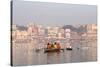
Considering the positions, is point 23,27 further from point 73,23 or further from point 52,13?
point 73,23

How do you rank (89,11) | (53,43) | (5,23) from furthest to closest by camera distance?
(89,11), (53,43), (5,23)

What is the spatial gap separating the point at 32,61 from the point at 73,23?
64 centimetres

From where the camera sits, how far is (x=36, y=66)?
2150 millimetres

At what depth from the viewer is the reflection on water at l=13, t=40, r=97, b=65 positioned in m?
2.08

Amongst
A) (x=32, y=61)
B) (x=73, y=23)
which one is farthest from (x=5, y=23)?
(x=73, y=23)

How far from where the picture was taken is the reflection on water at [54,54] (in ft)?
6.83

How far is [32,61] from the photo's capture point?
2117 millimetres

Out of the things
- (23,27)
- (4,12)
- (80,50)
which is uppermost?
(4,12)

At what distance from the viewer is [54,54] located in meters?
2.18

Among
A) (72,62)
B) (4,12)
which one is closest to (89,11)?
(72,62)

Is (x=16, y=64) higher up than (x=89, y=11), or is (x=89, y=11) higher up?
(x=89, y=11)

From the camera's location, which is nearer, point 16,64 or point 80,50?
point 16,64

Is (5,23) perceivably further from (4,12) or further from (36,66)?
(36,66)

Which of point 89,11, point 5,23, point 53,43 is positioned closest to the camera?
point 5,23
